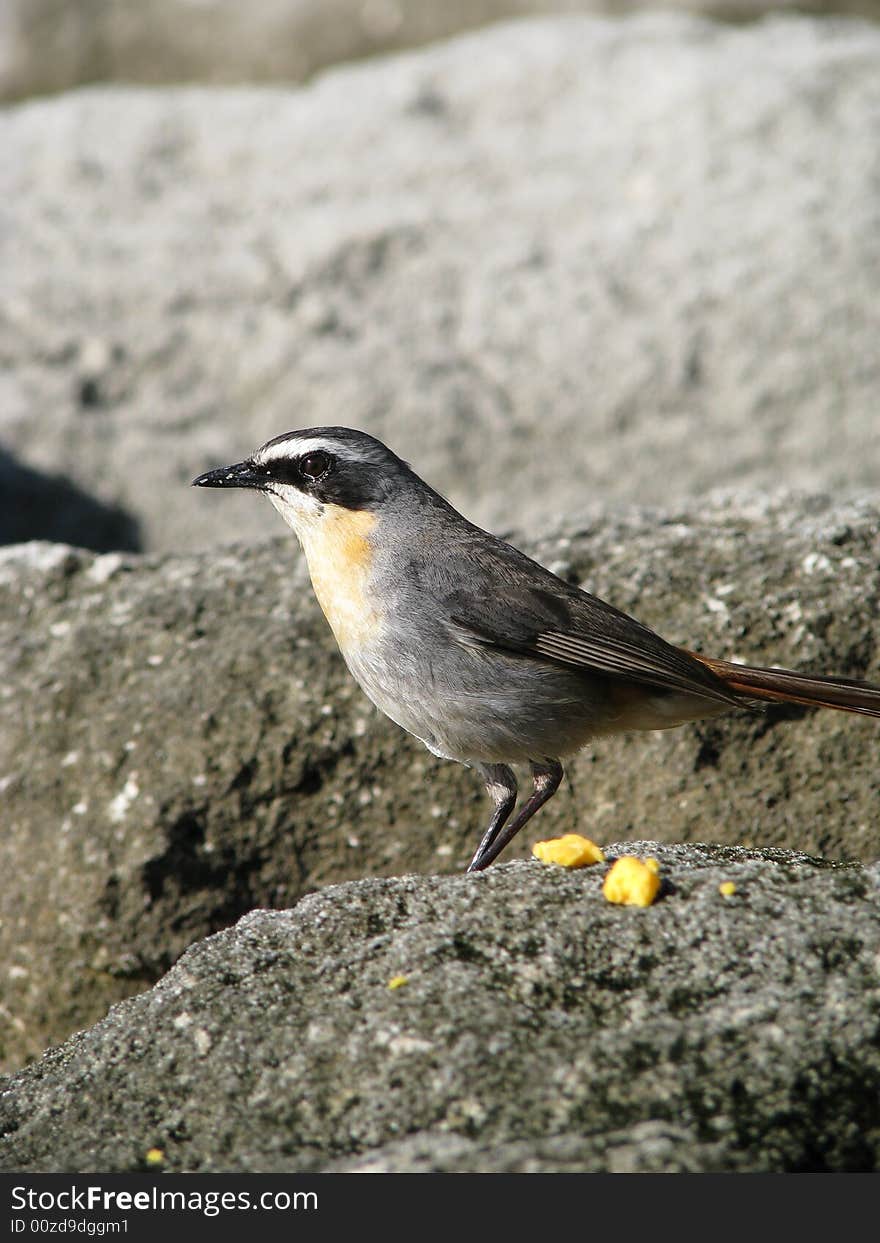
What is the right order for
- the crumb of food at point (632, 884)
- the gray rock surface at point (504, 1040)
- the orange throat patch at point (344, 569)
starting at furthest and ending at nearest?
the orange throat patch at point (344, 569), the crumb of food at point (632, 884), the gray rock surface at point (504, 1040)

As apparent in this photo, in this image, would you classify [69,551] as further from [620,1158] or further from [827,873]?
[620,1158]

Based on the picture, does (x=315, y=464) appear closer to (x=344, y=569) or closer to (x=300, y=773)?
(x=344, y=569)

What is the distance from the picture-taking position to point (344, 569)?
5.14 m

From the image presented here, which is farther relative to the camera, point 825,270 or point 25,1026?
point 825,270

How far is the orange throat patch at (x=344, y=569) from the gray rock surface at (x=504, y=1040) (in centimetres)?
114

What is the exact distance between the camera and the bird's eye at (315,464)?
5387 mm

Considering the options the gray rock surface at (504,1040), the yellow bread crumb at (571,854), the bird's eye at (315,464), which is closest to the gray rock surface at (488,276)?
the bird's eye at (315,464)

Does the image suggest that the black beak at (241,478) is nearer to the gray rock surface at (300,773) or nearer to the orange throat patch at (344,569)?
the orange throat patch at (344,569)

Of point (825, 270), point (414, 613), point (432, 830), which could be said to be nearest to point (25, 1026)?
point (432, 830)

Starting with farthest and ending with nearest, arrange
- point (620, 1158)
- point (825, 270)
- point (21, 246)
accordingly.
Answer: point (21, 246) → point (825, 270) → point (620, 1158)

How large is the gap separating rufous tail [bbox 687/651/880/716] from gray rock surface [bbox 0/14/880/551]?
3.94 m

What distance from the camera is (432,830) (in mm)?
5613

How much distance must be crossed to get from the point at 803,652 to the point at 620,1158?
296cm

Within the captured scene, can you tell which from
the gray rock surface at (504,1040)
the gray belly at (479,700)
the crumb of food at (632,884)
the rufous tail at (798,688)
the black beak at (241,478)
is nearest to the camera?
the gray rock surface at (504,1040)
